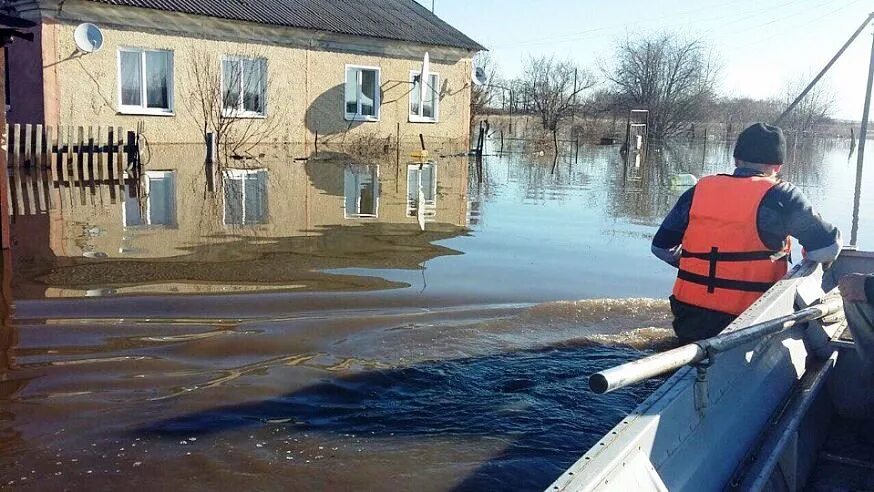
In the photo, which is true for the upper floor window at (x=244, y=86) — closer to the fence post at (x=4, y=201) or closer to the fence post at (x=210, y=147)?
the fence post at (x=210, y=147)

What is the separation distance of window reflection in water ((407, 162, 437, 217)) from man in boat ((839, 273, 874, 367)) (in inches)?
331

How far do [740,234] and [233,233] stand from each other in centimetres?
681

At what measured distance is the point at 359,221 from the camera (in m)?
11.3

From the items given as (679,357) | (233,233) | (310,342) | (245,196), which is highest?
(679,357)

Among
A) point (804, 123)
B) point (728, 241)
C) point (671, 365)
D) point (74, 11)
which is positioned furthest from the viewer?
point (804, 123)

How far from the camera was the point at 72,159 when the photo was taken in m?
15.5

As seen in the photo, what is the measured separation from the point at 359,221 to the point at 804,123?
53390 millimetres

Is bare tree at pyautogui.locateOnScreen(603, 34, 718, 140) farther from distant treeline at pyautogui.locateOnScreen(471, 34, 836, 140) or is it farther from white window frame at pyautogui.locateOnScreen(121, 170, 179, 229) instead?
white window frame at pyautogui.locateOnScreen(121, 170, 179, 229)

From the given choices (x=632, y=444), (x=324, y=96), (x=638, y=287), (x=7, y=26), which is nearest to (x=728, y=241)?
(x=632, y=444)

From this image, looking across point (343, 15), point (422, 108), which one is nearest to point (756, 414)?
point (343, 15)

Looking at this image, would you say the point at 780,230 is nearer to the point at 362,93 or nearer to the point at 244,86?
the point at 244,86

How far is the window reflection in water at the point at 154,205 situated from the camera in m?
10.5

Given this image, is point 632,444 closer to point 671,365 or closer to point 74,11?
point 671,365

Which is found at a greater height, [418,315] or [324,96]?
[324,96]
